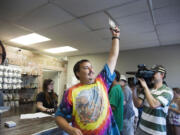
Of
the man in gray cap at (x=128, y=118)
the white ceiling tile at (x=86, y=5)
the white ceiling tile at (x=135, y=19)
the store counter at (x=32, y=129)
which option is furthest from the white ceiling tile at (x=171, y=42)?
the store counter at (x=32, y=129)

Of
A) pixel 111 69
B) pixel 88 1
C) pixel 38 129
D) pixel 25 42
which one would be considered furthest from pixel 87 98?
pixel 25 42

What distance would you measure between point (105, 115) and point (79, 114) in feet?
0.57

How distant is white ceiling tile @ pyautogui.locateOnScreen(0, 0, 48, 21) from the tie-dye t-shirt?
5.70 ft

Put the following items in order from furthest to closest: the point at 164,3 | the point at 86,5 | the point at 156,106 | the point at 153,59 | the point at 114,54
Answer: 1. the point at 153,59
2. the point at 86,5
3. the point at 164,3
4. the point at 156,106
5. the point at 114,54

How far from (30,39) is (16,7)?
164cm

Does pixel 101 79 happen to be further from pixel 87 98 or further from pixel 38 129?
pixel 38 129

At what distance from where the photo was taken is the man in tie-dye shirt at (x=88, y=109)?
0.84 metres

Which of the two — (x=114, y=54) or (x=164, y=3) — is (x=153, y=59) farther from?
(x=114, y=54)

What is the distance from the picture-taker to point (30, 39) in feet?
12.3

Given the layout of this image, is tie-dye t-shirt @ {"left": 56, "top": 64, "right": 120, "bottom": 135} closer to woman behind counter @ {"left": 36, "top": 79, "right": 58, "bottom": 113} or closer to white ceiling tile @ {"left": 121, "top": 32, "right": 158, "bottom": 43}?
woman behind counter @ {"left": 36, "top": 79, "right": 58, "bottom": 113}

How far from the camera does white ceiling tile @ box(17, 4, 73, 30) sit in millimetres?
2252

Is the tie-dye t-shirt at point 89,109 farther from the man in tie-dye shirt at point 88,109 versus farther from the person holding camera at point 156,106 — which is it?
the person holding camera at point 156,106

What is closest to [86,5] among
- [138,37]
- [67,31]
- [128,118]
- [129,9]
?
[129,9]

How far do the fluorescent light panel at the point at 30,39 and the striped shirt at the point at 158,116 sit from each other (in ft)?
10.1
